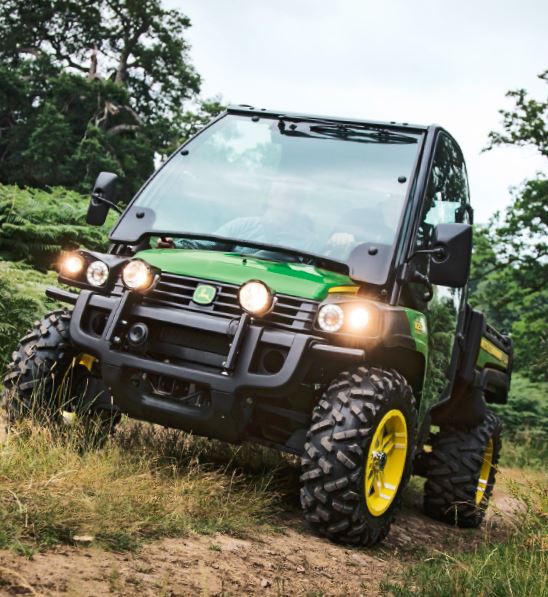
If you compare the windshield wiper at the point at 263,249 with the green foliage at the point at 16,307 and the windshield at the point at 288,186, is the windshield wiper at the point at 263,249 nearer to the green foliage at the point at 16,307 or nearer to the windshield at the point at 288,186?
the windshield at the point at 288,186

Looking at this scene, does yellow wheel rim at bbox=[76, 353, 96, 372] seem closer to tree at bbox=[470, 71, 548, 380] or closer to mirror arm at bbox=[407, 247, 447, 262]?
mirror arm at bbox=[407, 247, 447, 262]

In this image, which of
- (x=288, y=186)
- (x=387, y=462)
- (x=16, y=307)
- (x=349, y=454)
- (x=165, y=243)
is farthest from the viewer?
(x=16, y=307)

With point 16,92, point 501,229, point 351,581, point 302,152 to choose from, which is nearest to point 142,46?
point 16,92

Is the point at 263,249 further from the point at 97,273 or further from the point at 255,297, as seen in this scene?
the point at 97,273

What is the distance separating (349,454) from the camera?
4.16 meters

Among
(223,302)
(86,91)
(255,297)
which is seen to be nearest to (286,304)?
(255,297)

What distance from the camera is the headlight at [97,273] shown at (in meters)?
4.74

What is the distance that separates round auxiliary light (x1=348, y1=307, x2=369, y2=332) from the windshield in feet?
2.13

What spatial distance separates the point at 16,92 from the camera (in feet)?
108

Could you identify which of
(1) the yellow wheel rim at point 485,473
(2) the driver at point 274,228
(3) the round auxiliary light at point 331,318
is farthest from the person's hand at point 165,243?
(1) the yellow wheel rim at point 485,473

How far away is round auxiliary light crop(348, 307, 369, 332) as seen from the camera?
424 cm

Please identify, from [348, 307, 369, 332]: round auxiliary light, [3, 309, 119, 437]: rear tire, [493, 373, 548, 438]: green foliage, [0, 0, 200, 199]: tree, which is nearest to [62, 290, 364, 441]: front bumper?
[348, 307, 369, 332]: round auxiliary light

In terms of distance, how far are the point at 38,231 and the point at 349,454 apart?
6.60 metres

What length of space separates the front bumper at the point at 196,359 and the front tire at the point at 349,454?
21 centimetres
